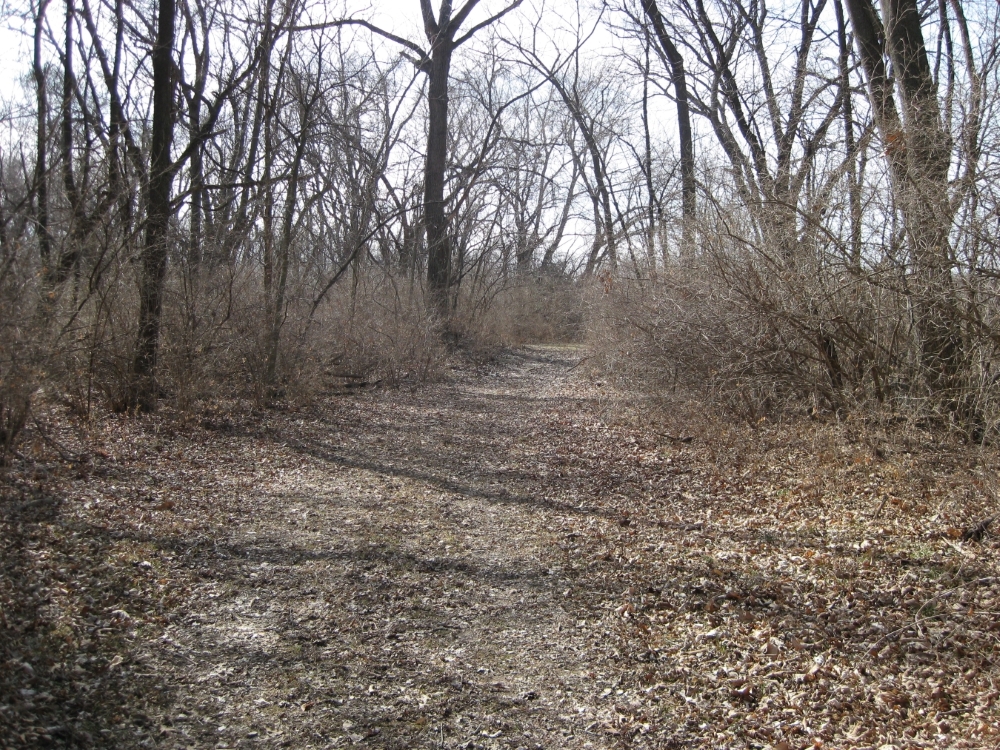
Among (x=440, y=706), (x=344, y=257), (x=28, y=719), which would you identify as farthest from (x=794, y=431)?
(x=344, y=257)

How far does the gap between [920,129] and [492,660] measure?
6.19 m

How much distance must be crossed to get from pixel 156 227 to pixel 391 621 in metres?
7.05

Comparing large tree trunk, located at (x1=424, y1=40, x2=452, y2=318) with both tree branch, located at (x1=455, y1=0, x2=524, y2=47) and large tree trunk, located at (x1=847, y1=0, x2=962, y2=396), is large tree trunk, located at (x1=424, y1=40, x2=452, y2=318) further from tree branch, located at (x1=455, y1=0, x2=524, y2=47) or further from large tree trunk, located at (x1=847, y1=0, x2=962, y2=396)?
large tree trunk, located at (x1=847, y1=0, x2=962, y2=396)

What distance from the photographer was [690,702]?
12.7 ft

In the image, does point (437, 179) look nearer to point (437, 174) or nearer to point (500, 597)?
point (437, 174)

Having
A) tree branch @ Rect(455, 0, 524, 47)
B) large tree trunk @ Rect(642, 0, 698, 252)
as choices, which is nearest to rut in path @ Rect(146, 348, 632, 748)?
large tree trunk @ Rect(642, 0, 698, 252)

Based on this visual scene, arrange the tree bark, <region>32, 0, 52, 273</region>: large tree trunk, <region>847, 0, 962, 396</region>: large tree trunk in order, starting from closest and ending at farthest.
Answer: <region>847, 0, 962, 396</region>: large tree trunk, <region>32, 0, 52, 273</region>: large tree trunk, the tree bark

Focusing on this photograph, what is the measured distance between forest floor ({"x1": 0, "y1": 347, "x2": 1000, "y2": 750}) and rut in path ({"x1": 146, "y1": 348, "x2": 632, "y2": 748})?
0.07 feet

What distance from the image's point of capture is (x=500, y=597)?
5.16 meters

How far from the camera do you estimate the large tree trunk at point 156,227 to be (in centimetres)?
962

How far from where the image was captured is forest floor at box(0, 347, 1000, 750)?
12.0 feet

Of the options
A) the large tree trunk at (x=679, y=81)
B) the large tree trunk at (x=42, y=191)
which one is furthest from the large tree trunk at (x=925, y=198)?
the large tree trunk at (x=42, y=191)

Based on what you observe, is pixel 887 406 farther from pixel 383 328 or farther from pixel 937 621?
pixel 383 328

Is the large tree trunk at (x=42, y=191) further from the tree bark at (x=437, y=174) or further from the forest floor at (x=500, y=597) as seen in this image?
the tree bark at (x=437, y=174)
